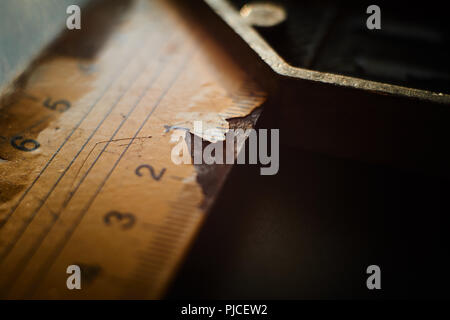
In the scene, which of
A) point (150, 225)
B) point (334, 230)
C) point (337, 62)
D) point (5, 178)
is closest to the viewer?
point (150, 225)

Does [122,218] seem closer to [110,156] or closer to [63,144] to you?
[110,156]

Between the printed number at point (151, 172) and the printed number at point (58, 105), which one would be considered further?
the printed number at point (58, 105)

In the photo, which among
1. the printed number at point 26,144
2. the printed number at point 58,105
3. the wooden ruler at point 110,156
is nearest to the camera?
the wooden ruler at point 110,156

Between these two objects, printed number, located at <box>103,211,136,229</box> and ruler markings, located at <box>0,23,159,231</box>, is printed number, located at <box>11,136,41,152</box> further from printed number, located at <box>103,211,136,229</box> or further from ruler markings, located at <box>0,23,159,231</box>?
printed number, located at <box>103,211,136,229</box>

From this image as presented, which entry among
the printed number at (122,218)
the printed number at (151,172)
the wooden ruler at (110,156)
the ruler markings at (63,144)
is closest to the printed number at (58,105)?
the wooden ruler at (110,156)

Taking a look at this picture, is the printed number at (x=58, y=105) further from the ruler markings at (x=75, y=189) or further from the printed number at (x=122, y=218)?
the printed number at (x=122, y=218)

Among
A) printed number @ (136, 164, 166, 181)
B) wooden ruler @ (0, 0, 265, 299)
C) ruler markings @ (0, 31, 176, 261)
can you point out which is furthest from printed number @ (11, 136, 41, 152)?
printed number @ (136, 164, 166, 181)
